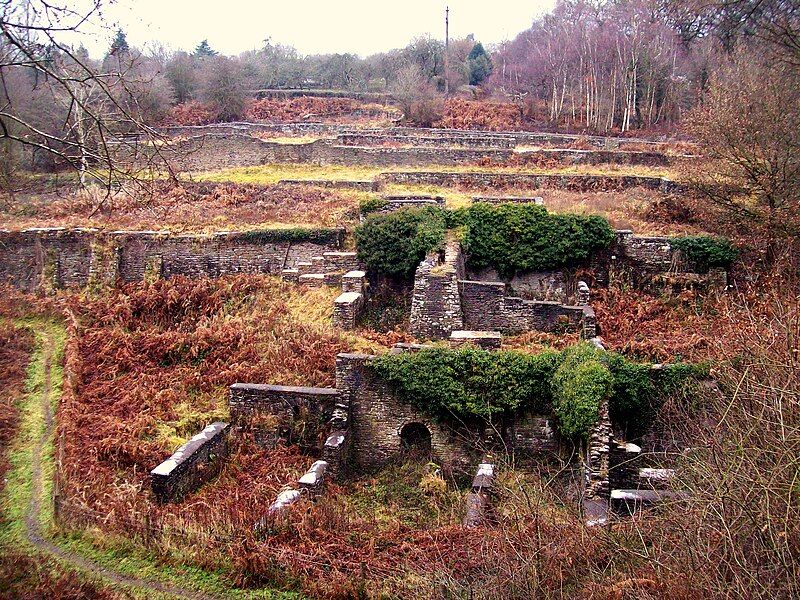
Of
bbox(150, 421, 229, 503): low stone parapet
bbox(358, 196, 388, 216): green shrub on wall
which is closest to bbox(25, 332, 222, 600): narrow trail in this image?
bbox(150, 421, 229, 503): low stone parapet

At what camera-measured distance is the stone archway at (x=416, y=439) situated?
488 inches

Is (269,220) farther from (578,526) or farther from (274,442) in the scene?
(578,526)

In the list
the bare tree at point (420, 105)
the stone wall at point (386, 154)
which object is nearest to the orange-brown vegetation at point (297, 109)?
the bare tree at point (420, 105)

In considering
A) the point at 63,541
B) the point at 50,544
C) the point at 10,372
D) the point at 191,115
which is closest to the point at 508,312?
the point at 63,541

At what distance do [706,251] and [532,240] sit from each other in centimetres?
412

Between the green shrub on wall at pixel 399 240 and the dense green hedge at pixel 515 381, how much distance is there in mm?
4456

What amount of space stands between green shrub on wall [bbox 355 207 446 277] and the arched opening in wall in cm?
489

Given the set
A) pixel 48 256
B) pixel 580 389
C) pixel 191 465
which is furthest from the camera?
pixel 48 256

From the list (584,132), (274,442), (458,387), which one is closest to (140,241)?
(274,442)

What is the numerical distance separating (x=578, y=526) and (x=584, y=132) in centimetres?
3125

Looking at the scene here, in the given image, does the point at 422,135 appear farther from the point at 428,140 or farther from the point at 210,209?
the point at 210,209

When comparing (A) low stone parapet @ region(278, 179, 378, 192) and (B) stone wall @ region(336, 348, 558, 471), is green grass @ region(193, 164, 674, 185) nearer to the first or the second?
(A) low stone parapet @ region(278, 179, 378, 192)

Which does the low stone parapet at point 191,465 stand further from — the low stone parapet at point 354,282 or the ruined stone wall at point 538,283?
the ruined stone wall at point 538,283

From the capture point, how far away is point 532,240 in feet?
55.9
